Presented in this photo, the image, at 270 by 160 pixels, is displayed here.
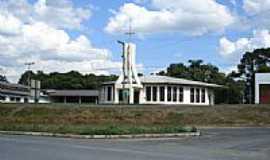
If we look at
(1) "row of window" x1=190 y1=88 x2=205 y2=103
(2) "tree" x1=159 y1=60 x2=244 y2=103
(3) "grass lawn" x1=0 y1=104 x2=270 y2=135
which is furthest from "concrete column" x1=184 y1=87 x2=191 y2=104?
(2) "tree" x1=159 y1=60 x2=244 y2=103

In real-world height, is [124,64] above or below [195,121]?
above

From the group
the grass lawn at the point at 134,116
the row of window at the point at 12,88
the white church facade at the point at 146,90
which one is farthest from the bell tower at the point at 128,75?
the row of window at the point at 12,88

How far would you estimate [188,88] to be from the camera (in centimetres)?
6512

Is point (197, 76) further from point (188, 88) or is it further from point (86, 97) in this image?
point (188, 88)

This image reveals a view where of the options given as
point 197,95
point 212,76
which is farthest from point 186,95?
point 212,76

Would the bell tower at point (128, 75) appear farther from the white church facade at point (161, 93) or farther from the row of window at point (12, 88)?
the row of window at point (12, 88)

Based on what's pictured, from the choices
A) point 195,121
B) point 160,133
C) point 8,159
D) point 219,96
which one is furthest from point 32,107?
point 219,96

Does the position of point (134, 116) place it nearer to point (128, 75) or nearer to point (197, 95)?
point (128, 75)

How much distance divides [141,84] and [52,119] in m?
22.6

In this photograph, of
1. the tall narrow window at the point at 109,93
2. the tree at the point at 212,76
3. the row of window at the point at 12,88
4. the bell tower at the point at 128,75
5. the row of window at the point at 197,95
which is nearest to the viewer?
the bell tower at the point at 128,75

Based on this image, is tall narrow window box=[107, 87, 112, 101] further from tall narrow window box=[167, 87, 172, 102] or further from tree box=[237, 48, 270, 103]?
tree box=[237, 48, 270, 103]

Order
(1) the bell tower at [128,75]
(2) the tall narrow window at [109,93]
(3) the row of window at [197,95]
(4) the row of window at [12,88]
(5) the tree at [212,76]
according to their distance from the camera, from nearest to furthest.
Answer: (1) the bell tower at [128,75] → (3) the row of window at [197,95] → (2) the tall narrow window at [109,93] → (5) the tree at [212,76] → (4) the row of window at [12,88]

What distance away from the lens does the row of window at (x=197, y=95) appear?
65.9 metres

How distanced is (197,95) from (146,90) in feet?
22.6
